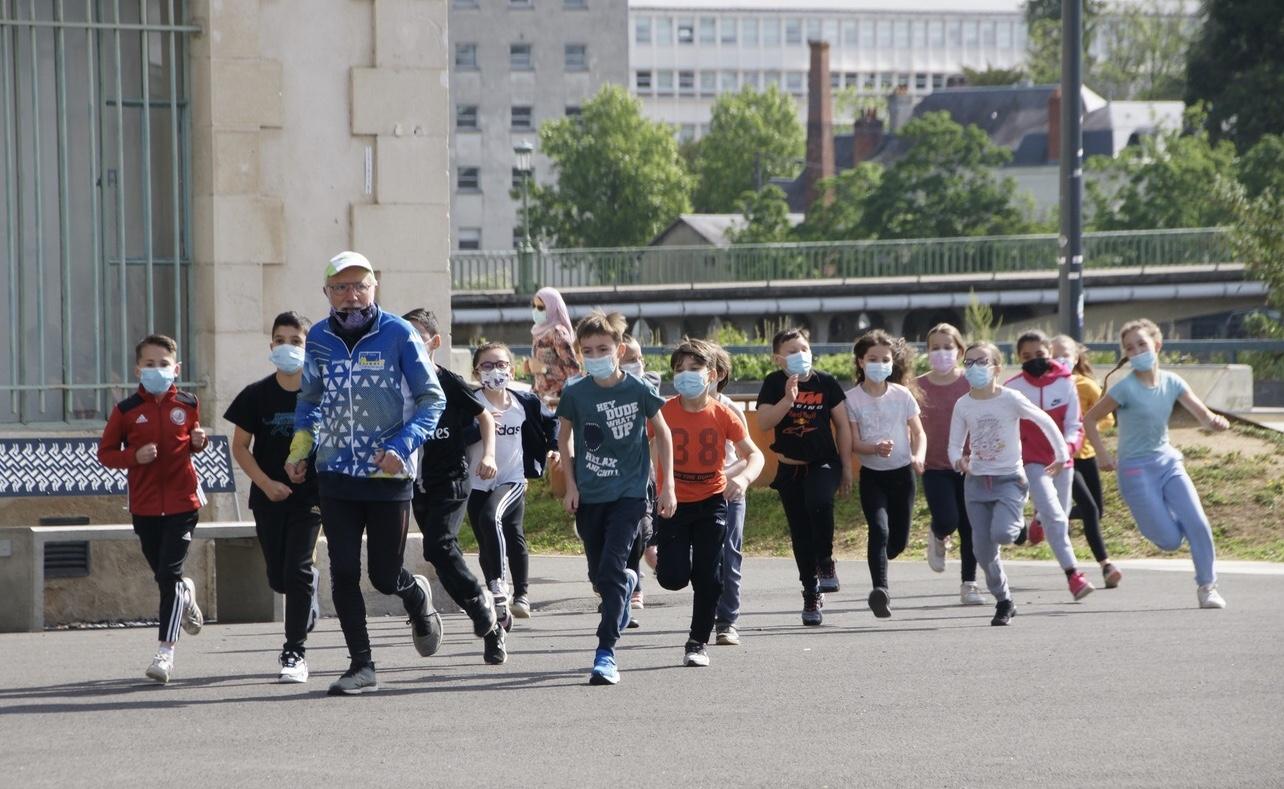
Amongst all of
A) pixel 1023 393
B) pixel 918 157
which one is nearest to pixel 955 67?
pixel 918 157

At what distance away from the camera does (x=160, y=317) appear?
12555 mm

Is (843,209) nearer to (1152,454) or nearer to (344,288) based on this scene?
(1152,454)

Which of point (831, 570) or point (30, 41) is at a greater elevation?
point (30, 41)

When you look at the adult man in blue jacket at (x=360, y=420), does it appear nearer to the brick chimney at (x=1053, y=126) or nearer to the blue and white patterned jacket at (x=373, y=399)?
the blue and white patterned jacket at (x=373, y=399)

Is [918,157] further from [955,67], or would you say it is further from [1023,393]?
[955,67]

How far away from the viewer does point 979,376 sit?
11523 mm

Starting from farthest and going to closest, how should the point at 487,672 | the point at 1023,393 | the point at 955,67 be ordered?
the point at 955,67 < the point at 1023,393 < the point at 487,672

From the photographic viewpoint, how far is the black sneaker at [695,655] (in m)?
9.31

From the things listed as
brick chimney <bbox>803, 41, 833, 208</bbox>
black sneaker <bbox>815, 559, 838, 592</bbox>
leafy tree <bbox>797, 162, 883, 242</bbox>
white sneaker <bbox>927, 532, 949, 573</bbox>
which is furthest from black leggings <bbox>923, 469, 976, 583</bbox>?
brick chimney <bbox>803, 41, 833, 208</bbox>

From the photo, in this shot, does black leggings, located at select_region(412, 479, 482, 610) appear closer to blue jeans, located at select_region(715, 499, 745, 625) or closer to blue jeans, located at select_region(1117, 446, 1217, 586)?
blue jeans, located at select_region(715, 499, 745, 625)

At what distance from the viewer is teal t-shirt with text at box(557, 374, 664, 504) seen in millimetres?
8984

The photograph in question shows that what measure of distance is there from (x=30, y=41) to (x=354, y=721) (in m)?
5.83

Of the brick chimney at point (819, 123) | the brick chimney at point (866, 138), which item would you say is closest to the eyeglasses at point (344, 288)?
the brick chimney at point (819, 123)

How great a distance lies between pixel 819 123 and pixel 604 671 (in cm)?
10405
